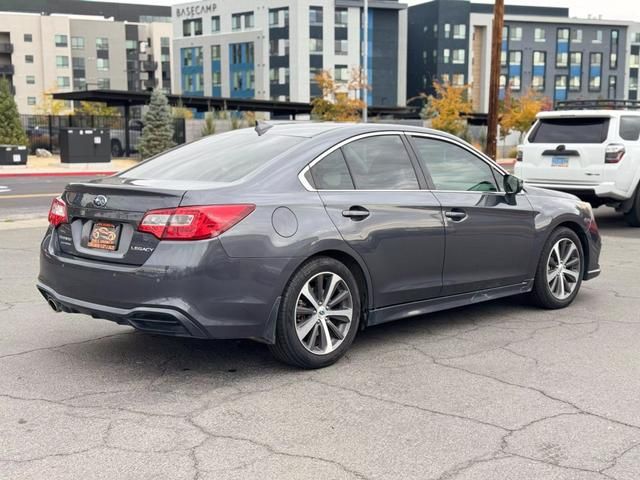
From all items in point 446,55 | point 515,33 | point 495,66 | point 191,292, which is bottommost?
point 191,292

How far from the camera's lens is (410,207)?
5621 millimetres

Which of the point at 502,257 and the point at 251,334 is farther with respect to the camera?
the point at 502,257

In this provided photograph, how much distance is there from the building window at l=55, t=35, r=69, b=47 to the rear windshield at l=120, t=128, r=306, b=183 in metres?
104

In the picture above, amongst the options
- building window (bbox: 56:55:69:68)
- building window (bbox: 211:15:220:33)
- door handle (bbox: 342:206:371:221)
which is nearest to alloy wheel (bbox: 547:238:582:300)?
door handle (bbox: 342:206:371:221)

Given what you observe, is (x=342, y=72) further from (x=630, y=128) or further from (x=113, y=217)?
(x=113, y=217)

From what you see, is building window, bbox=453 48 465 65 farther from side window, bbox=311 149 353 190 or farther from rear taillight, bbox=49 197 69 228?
rear taillight, bbox=49 197 69 228

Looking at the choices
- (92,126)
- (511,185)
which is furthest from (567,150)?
(92,126)

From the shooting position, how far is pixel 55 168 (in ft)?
109

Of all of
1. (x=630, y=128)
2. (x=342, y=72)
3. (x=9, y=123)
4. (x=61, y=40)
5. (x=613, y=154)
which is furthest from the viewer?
(x=61, y=40)

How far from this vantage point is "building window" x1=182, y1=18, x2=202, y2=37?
91312 millimetres

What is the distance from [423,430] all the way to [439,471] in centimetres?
50

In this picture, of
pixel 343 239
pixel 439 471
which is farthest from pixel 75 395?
pixel 439 471

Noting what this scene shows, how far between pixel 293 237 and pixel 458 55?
88.7m

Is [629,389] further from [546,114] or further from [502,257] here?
[546,114]
